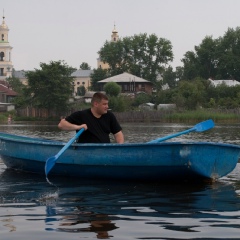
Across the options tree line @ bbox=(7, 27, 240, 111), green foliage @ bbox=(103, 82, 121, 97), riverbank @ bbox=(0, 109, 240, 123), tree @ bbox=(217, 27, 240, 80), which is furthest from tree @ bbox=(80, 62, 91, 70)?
riverbank @ bbox=(0, 109, 240, 123)

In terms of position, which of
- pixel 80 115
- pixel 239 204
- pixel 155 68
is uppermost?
pixel 155 68

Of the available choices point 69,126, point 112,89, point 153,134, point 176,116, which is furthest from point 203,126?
point 112,89

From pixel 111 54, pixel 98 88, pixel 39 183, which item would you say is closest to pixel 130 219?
pixel 39 183

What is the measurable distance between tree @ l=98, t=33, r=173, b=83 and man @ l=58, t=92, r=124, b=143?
276ft

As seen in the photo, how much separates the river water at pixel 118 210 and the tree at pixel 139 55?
85.0 metres

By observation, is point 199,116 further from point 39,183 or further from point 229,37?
point 229,37

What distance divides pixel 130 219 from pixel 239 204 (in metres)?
1.72

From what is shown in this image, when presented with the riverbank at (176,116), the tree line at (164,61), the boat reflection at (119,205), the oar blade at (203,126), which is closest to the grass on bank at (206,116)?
the riverbank at (176,116)

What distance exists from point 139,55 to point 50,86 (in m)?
36.2

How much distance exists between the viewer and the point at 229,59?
9606 cm

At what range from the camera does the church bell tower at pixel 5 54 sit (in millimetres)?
132875

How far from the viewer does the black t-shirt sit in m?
10.4

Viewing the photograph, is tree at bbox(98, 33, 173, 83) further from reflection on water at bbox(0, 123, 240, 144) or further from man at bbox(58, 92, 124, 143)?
man at bbox(58, 92, 124, 143)

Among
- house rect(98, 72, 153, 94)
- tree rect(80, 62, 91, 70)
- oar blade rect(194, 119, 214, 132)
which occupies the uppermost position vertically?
tree rect(80, 62, 91, 70)
